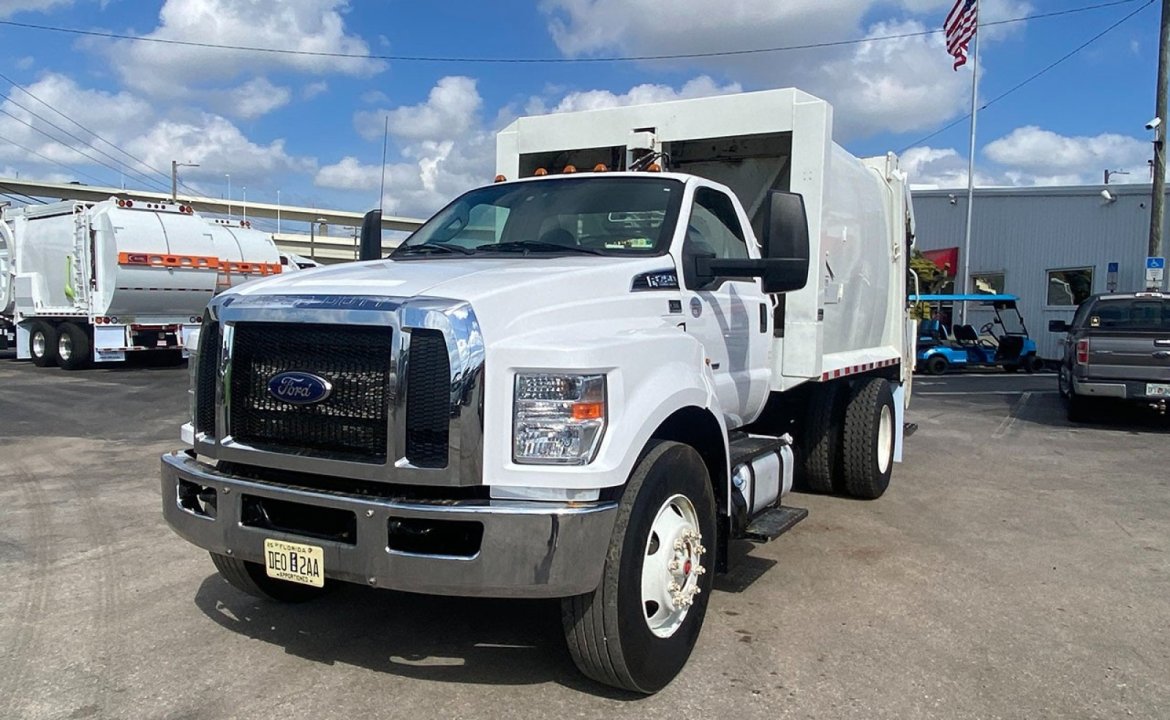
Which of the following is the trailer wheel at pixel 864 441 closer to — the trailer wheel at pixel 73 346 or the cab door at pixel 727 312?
the cab door at pixel 727 312

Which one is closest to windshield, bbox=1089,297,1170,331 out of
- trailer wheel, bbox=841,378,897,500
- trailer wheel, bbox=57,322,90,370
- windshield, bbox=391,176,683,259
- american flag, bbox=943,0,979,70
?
trailer wheel, bbox=841,378,897,500

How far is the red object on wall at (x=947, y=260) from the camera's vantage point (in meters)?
29.7

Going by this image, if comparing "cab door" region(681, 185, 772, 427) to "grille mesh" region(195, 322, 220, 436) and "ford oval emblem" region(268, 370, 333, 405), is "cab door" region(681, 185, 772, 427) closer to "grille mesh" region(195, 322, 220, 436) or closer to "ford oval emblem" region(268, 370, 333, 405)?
"ford oval emblem" region(268, 370, 333, 405)

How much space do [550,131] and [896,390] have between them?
13.5ft

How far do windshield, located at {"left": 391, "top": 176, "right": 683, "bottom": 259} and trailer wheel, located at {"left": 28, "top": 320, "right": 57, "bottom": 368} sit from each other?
1812cm

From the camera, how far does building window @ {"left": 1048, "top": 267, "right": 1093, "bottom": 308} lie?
26.8 metres

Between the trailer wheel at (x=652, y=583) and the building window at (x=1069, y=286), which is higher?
the building window at (x=1069, y=286)

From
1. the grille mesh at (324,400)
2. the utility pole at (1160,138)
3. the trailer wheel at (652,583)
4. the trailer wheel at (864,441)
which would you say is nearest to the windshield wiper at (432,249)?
the grille mesh at (324,400)

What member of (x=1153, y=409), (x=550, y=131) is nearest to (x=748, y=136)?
(x=550, y=131)

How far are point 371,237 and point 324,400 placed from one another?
2476 mm

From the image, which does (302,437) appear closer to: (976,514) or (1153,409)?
(976,514)

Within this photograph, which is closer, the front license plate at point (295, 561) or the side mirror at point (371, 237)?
the front license plate at point (295, 561)

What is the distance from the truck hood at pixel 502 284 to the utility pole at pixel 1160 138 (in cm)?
1815

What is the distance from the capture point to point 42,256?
65.7 ft
